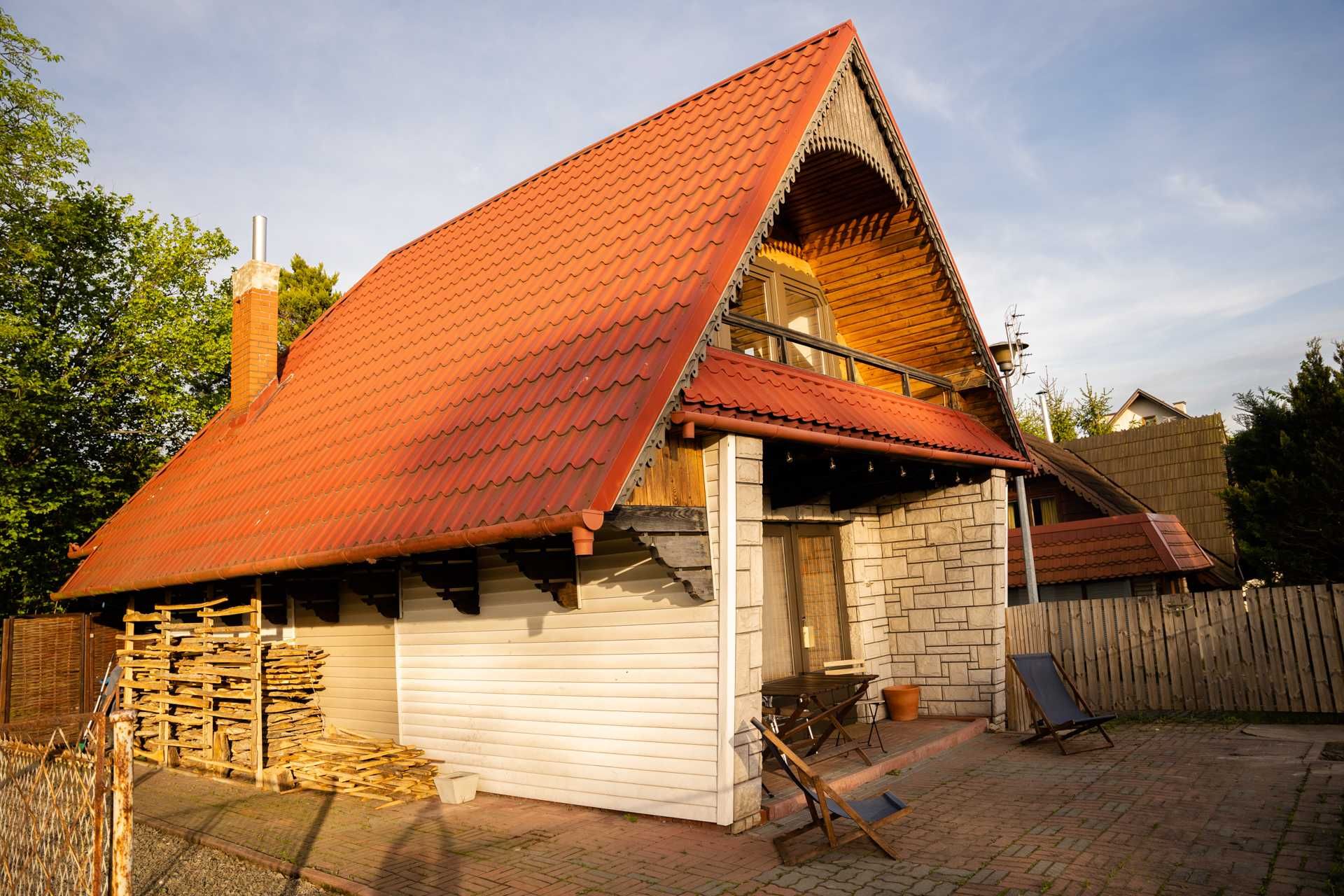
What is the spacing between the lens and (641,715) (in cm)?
670

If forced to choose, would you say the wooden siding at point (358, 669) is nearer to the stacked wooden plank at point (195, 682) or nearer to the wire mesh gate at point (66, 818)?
the stacked wooden plank at point (195, 682)

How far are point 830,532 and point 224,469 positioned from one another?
808 cm

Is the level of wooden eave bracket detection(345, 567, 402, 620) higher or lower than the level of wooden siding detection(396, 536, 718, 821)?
higher

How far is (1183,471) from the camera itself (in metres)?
24.4

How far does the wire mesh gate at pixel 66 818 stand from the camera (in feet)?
12.1

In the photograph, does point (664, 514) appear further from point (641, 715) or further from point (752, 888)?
point (752, 888)

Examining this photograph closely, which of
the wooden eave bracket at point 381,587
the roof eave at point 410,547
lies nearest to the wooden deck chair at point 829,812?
the roof eave at point 410,547

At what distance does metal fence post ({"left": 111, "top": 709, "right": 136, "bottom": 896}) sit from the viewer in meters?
3.60

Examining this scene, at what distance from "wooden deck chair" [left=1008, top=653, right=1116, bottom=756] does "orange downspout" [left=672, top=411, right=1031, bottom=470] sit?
2.26 meters

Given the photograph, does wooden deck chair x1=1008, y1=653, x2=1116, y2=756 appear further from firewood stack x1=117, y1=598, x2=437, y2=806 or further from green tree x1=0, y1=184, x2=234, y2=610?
green tree x1=0, y1=184, x2=234, y2=610

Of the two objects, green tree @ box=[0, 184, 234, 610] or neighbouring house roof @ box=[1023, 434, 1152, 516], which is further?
neighbouring house roof @ box=[1023, 434, 1152, 516]

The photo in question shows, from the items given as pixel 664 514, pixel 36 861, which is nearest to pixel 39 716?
pixel 36 861

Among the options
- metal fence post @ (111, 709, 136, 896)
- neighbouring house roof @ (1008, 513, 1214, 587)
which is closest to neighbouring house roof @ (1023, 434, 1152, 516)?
neighbouring house roof @ (1008, 513, 1214, 587)

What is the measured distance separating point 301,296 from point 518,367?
2610 centimetres
